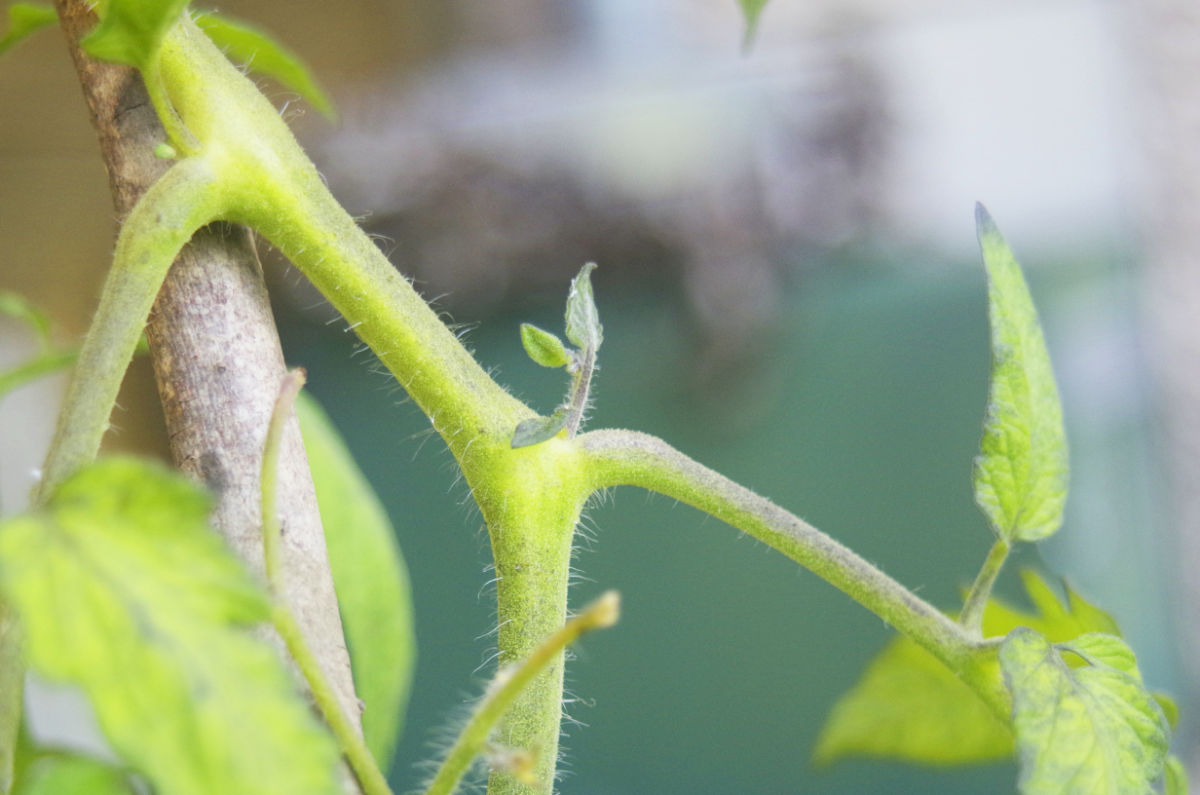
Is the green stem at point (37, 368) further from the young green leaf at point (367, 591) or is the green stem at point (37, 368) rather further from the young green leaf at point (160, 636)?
the young green leaf at point (160, 636)

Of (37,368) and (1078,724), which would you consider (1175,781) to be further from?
(37,368)

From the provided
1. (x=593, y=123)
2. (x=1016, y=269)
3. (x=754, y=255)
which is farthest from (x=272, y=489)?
(x=593, y=123)

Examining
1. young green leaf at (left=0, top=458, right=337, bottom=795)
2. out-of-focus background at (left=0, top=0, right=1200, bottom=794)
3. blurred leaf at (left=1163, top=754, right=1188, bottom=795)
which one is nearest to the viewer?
young green leaf at (left=0, top=458, right=337, bottom=795)

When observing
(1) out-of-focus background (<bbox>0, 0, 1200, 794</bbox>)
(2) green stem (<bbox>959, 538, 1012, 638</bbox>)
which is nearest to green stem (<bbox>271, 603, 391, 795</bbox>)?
(2) green stem (<bbox>959, 538, 1012, 638</bbox>)

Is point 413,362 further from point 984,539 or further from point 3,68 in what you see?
point 3,68

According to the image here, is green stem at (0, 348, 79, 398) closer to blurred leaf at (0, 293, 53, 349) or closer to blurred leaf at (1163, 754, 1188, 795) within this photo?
blurred leaf at (0, 293, 53, 349)

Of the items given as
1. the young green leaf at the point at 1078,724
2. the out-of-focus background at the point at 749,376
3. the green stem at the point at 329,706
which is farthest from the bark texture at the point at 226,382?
the out-of-focus background at the point at 749,376
